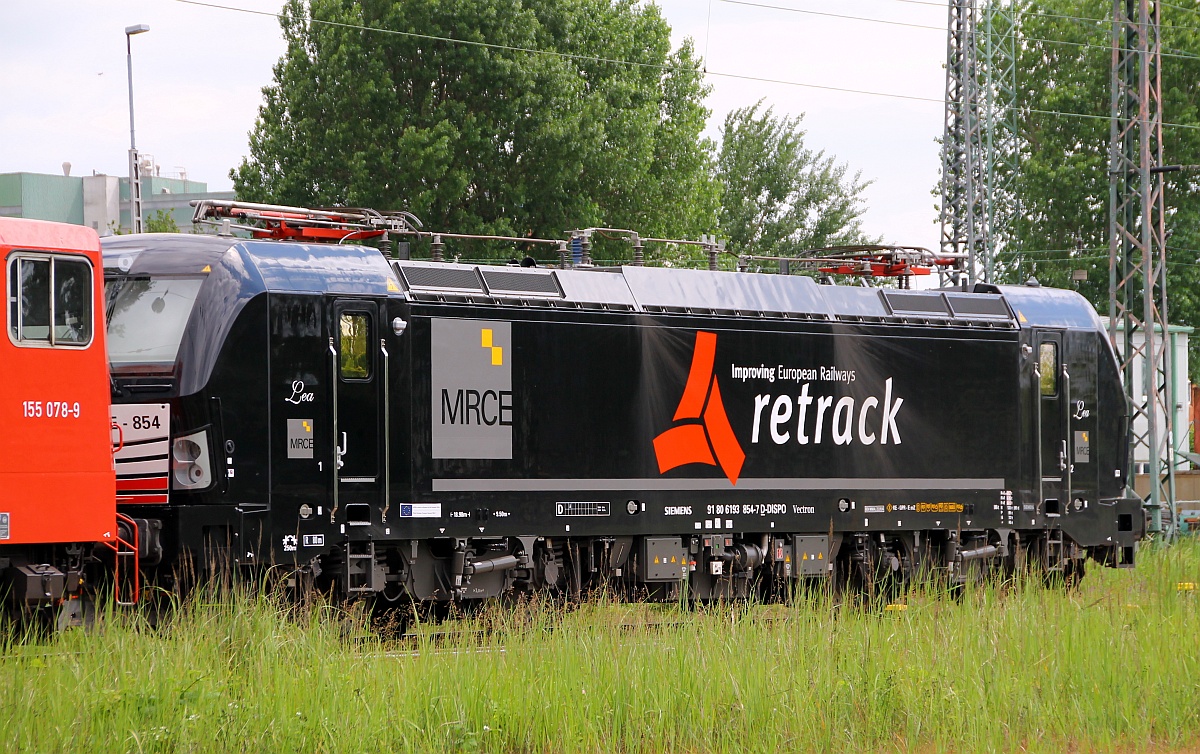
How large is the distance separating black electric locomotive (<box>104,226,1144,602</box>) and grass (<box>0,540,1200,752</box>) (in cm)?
179

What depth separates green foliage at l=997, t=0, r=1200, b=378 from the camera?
47125 mm

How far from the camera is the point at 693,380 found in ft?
49.6

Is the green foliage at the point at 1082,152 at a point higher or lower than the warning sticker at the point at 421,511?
higher

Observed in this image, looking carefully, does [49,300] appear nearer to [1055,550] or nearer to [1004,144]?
[1055,550]

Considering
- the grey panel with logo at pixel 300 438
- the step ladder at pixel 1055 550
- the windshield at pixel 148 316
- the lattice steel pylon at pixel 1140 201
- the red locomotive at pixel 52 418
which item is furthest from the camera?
the lattice steel pylon at pixel 1140 201

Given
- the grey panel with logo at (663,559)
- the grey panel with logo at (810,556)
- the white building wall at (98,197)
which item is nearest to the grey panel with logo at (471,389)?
the grey panel with logo at (663,559)

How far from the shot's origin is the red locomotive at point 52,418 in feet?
33.5

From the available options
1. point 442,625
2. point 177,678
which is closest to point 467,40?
point 442,625

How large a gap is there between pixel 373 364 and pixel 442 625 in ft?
8.11

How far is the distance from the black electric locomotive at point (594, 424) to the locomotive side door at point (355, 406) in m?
0.02

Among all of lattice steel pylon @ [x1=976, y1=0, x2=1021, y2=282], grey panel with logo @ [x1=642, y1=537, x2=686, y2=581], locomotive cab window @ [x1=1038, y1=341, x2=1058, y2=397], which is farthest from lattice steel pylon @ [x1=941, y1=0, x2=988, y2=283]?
lattice steel pylon @ [x1=976, y1=0, x2=1021, y2=282]

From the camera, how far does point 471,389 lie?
44.7 ft

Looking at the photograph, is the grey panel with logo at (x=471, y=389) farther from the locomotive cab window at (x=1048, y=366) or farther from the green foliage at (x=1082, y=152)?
the green foliage at (x=1082, y=152)

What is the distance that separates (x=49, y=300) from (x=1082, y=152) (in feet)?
148
